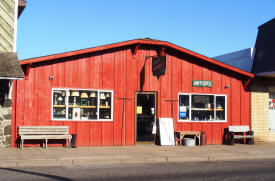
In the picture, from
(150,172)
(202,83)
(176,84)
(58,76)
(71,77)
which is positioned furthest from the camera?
(202,83)

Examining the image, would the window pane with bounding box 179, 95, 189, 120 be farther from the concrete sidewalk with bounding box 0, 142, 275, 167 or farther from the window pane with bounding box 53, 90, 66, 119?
the window pane with bounding box 53, 90, 66, 119

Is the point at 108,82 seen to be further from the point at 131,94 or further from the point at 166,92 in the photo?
the point at 166,92

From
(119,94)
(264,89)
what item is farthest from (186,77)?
(264,89)

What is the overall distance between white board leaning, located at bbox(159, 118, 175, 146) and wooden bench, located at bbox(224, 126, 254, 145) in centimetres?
285

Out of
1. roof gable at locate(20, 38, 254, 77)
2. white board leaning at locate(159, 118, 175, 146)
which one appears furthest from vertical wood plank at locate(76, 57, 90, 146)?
white board leaning at locate(159, 118, 175, 146)

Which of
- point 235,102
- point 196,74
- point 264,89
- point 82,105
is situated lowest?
point 82,105

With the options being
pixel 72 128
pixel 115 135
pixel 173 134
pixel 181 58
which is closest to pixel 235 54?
pixel 181 58

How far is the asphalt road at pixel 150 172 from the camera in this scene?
30.1ft

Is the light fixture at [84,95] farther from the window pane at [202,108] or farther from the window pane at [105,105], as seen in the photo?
the window pane at [202,108]

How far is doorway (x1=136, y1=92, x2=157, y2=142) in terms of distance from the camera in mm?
16922

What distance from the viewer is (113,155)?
43.2 feet

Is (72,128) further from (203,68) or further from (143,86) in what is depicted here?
(203,68)

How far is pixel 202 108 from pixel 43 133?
7.44 metres

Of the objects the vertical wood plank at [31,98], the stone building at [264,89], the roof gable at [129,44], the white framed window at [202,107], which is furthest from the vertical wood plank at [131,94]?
the stone building at [264,89]
